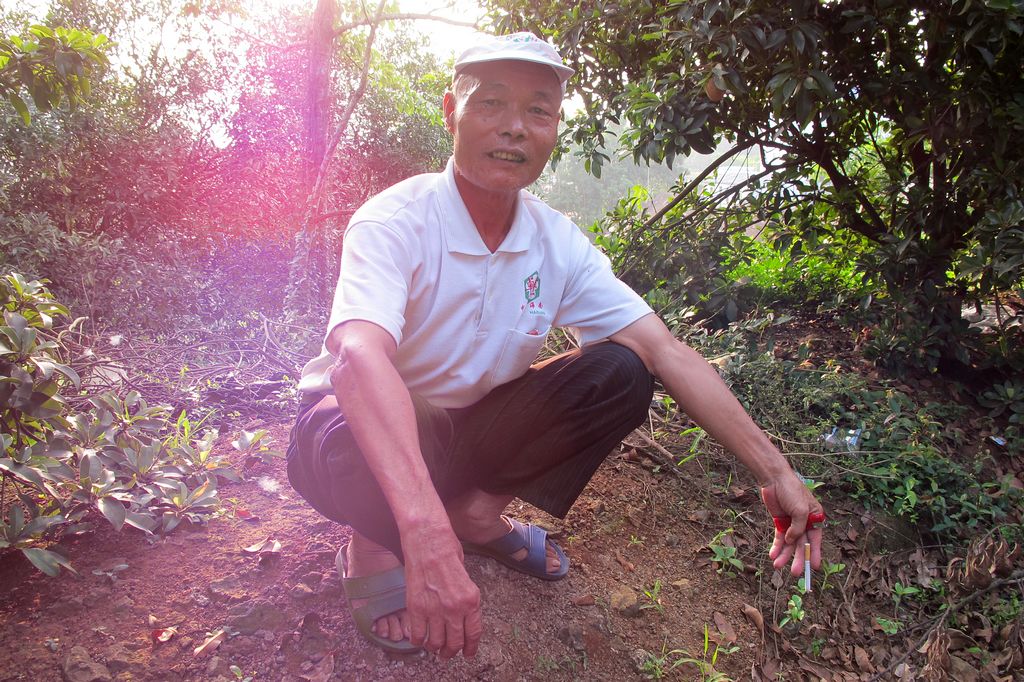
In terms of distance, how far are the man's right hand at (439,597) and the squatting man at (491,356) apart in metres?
0.29

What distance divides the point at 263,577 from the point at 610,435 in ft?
3.19

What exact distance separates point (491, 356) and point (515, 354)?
67mm

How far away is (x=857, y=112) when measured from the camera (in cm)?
326

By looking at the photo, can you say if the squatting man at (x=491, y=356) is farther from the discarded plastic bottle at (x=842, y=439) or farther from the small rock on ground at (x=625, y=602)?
the discarded plastic bottle at (x=842, y=439)

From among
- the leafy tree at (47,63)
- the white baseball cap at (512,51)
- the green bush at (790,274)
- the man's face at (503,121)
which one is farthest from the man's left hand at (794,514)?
the leafy tree at (47,63)

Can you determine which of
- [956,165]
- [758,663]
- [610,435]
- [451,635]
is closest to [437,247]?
[610,435]

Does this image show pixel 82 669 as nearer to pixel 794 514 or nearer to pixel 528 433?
pixel 528 433

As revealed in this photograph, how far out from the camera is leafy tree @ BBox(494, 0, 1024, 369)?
256 centimetres

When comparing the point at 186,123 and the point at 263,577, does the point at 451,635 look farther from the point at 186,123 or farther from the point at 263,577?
the point at 186,123

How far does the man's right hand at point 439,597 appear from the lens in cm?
118

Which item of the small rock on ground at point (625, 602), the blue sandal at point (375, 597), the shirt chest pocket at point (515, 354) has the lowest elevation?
the small rock on ground at point (625, 602)

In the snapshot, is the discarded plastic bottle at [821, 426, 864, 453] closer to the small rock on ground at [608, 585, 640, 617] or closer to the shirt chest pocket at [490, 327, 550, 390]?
the small rock on ground at [608, 585, 640, 617]

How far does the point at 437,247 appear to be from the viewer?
1655 mm

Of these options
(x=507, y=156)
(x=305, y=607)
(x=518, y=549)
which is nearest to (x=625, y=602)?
(x=518, y=549)
